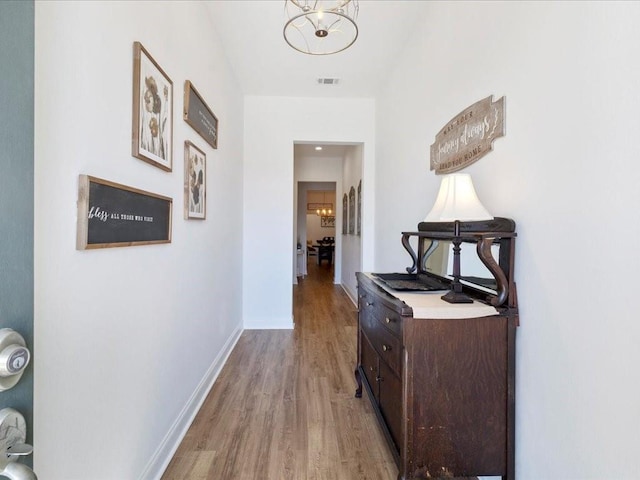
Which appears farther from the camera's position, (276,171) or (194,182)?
(276,171)

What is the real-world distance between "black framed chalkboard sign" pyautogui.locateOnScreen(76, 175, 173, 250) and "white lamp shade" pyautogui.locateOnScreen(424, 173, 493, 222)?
1353mm

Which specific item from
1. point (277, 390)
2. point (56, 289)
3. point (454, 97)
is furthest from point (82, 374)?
point (454, 97)

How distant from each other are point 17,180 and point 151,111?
1109 millimetres

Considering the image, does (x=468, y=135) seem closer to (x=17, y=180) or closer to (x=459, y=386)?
(x=459, y=386)

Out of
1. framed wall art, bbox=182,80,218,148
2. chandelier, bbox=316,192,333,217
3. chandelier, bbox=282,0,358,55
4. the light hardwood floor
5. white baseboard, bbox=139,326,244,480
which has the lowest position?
the light hardwood floor

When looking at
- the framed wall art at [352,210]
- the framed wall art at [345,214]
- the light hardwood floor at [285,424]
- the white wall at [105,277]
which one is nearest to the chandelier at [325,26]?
the white wall at [105,277]

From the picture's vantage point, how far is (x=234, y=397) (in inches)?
91.1

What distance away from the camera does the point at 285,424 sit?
1992 mm

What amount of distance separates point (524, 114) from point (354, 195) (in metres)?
3.99

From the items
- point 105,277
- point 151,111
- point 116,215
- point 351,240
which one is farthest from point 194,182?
point 351,240

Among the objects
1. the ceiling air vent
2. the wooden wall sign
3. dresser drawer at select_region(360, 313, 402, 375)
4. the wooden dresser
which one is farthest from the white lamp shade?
the ceiling air vent

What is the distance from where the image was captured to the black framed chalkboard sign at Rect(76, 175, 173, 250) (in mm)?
1024

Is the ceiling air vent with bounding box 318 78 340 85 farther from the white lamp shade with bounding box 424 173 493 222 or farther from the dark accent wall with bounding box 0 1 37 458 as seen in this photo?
the dark accent wall with bounding box 0 1 37 458

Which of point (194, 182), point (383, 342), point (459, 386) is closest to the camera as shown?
point (459, 386)
